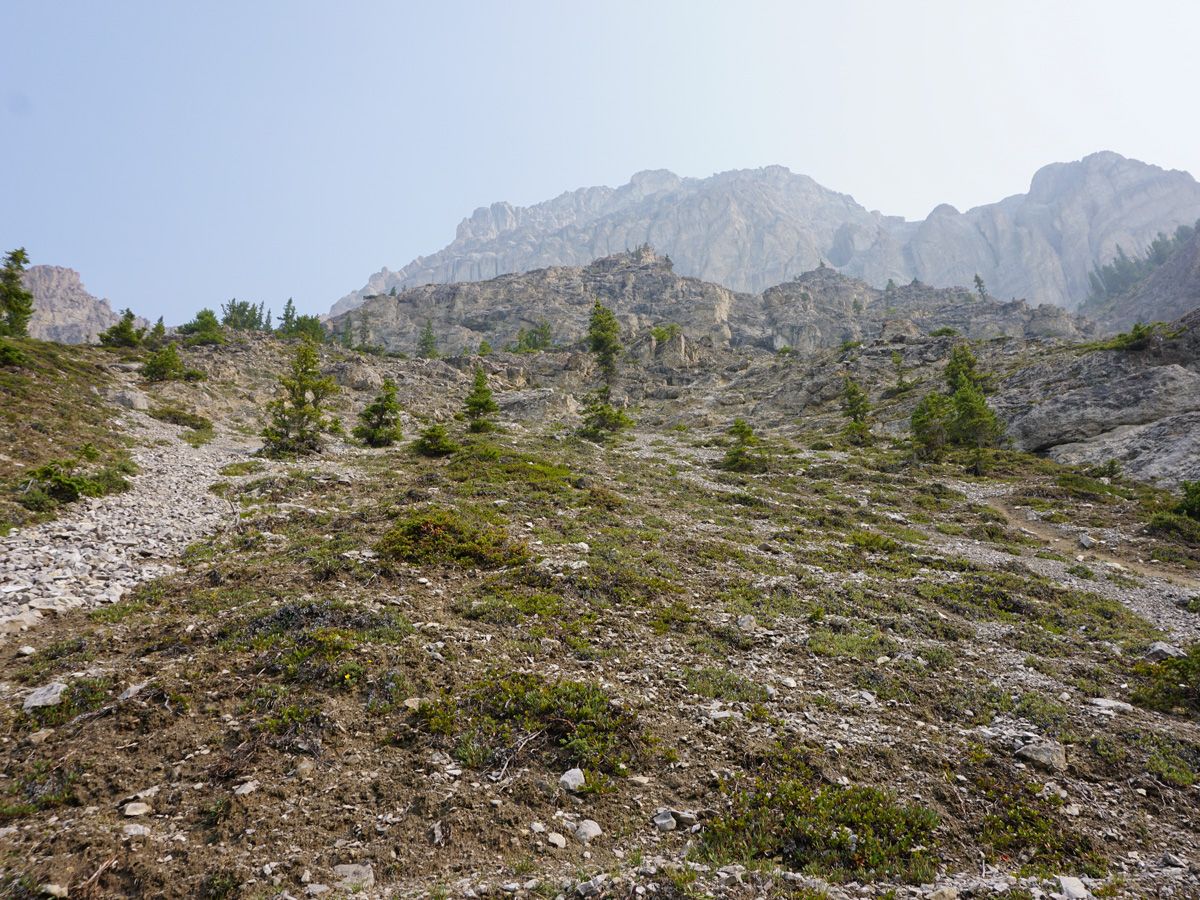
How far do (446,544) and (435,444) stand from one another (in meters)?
21.8

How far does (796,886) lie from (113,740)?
952 centimetres

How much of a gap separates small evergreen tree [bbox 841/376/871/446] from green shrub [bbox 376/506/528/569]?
47486 millimetres

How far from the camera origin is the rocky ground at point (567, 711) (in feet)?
20.4

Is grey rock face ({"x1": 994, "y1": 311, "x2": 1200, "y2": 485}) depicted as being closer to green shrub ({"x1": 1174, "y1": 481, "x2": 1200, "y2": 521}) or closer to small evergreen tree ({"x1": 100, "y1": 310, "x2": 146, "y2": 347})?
green shrub ({"x1": 1174, "y1": 481, "x2": 1200, "y2": 521})

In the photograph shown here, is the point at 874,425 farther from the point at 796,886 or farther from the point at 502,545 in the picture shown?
the point at 796,886

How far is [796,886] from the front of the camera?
19.9ft

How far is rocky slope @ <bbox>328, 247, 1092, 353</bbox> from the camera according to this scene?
15812 centimetres

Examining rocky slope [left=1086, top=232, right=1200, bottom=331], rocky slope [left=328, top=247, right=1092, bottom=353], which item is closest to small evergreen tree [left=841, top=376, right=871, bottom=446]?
rocky slope [left=328, top=247, right=1092, bottom=353]

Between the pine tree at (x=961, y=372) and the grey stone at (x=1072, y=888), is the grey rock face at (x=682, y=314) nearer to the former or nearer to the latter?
the pine tree at (x=961, y=372)

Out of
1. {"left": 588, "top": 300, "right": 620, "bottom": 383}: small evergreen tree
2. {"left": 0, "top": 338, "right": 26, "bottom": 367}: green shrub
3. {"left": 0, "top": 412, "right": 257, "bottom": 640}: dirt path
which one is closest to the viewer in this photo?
{"left": 0, "top": 412, "right": 257, "bottom": 640}: dirt path

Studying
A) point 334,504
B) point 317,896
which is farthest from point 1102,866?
point 334,504

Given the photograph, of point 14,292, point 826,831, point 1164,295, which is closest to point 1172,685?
point 826,831

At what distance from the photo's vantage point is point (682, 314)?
17700 cm

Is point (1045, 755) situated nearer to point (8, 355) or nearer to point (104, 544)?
point (104, 544)
